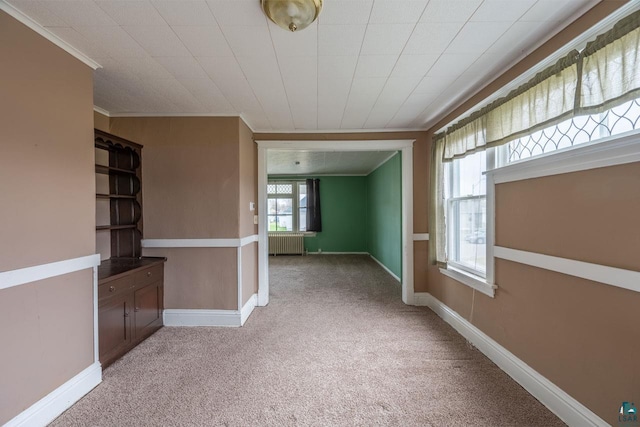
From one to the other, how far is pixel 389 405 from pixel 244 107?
2.92 metres

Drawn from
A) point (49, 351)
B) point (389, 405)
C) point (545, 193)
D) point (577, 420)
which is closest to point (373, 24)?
point (545, 193)

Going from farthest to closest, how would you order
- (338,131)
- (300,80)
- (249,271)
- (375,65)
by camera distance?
(338,131) → (249,271) → (300,80) → (375,65)

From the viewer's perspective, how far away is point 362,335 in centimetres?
280

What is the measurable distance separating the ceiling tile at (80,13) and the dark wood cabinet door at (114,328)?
196cm

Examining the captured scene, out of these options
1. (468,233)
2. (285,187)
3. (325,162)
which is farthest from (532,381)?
(285,187)

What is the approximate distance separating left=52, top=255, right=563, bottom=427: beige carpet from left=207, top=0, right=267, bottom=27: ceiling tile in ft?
7.79

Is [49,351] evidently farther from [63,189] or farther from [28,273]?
[63,189]

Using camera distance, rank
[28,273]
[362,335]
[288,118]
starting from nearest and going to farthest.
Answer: [28,273], [362,335], [288,118]

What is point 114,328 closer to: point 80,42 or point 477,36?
point 80,42

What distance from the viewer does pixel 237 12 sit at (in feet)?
4.86

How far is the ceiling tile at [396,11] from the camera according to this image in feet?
4.69

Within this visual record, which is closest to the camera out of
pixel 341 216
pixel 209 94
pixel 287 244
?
pixel 209 94

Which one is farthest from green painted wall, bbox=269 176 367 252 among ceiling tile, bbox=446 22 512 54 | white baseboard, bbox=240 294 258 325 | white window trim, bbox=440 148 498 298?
ceiling tile, bbox=446 22 512 54

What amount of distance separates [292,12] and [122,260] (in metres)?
2.84
